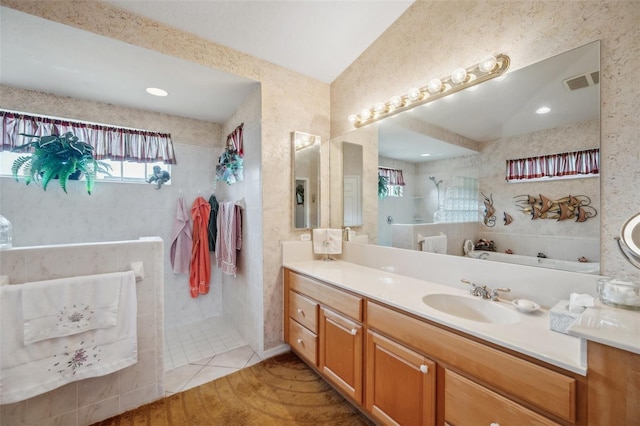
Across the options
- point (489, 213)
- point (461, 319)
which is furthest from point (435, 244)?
point (461, 319)

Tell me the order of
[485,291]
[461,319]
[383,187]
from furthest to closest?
1. [383,187]
2. [485,291]
3. [461,319]

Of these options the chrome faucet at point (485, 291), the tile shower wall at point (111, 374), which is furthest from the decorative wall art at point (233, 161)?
the chrome faucet at point (485, 291)

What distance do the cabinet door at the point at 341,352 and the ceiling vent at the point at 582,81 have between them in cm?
163

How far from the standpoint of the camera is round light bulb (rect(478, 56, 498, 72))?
1420 mm

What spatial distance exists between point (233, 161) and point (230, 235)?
0.77 meters

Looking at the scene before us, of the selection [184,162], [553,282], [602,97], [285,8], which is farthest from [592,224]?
[184,162]

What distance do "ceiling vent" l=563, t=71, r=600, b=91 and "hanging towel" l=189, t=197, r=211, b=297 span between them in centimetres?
319

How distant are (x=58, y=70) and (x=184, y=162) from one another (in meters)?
1.23

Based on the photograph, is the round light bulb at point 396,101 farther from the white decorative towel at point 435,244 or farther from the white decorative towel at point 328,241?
the white decorative towel at point 328,241

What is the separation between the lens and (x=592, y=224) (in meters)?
1.17

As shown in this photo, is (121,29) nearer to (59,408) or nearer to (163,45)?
(163,45)

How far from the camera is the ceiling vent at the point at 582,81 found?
1150 millimetres

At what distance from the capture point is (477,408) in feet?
3.27

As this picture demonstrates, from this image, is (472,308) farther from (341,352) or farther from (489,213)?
(341,352)
